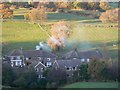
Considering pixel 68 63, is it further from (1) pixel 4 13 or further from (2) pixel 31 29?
(1) pixel 4 13

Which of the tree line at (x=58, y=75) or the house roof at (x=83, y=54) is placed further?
the house roof at (x=83, y=54)

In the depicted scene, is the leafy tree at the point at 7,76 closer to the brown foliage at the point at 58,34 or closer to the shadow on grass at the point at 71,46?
the shadow on grass at the point at 71,46

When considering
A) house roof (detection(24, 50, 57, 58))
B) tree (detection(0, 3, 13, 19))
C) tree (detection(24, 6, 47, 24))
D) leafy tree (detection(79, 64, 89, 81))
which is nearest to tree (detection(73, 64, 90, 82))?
leafy tree (detection(79, 64, 89, 81))

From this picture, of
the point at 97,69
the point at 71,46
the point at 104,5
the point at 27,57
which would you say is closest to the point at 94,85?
the point at 97,69

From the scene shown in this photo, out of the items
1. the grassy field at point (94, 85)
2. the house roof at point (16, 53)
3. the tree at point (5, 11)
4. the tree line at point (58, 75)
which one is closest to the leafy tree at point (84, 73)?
the tree line at point (58, 75)

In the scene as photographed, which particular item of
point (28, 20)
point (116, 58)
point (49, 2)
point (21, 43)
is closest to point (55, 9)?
point (49, 2)

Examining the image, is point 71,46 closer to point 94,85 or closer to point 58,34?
point 58,34
